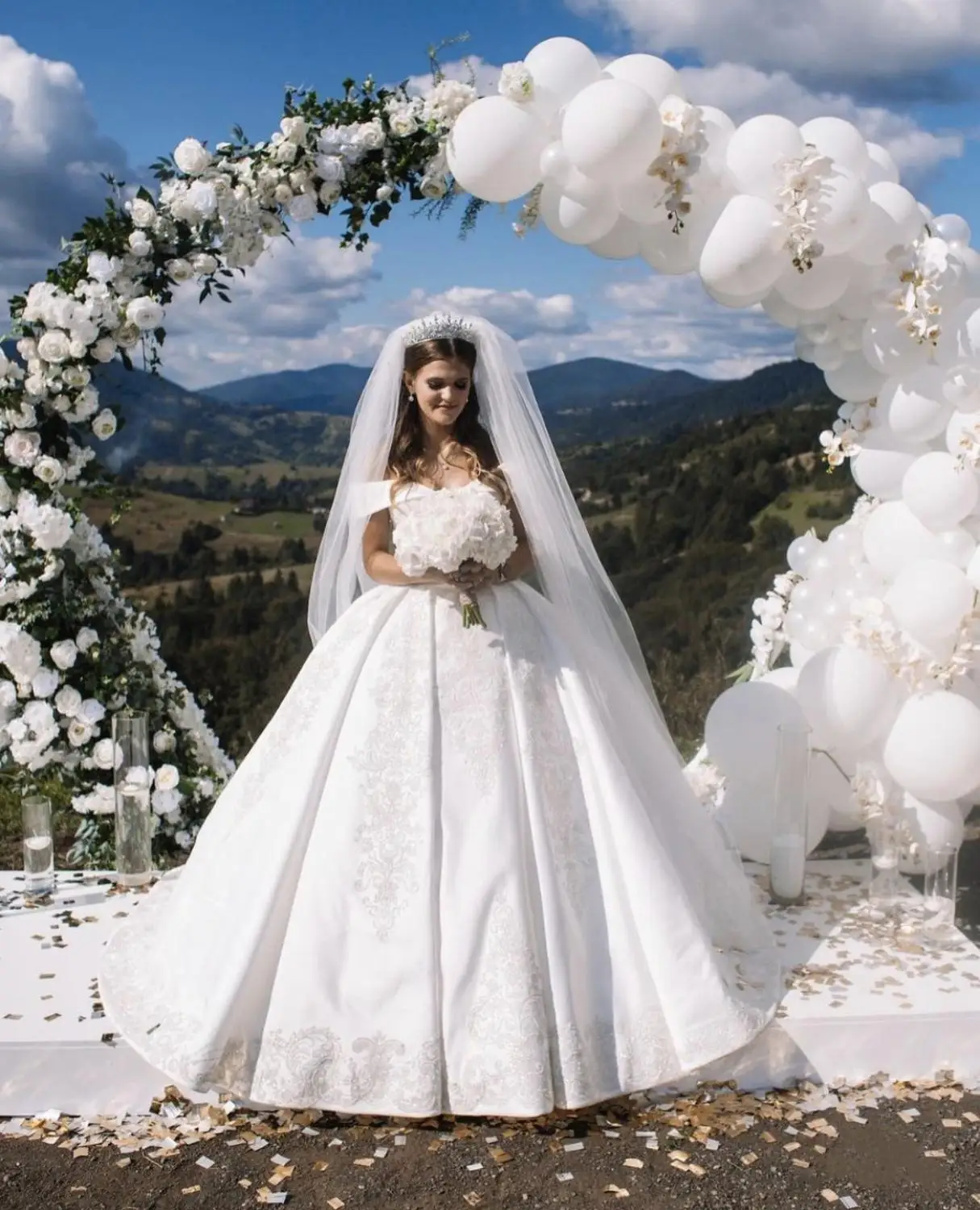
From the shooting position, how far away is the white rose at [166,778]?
5.26 metres

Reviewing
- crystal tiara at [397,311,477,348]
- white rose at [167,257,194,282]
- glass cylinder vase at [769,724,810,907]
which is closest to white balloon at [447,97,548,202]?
crystal tiara at [397,311,477,348]

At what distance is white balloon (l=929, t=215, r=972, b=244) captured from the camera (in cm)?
465

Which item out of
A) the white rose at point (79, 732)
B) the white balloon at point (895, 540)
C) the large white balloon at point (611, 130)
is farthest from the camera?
the white rose at point (79, 732)

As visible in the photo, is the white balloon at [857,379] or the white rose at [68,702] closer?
the white balloon at [857,379]

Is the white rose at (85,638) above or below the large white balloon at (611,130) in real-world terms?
below

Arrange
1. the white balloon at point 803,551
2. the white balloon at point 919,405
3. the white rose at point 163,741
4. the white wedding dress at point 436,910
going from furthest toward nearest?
the white balloon at point 803,551
the white rose at point 163,741
the white balloon at point 919,405
the white wedding dress at point 436,910

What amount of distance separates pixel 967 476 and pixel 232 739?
5.93m

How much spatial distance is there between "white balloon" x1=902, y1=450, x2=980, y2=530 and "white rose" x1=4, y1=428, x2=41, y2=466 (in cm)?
366

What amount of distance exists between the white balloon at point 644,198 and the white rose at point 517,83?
18.8 inches

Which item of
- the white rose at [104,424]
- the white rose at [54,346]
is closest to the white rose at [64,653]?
the white rose at [104,424]

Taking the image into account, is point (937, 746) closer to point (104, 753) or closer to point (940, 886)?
point (940, 886)

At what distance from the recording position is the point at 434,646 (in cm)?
370

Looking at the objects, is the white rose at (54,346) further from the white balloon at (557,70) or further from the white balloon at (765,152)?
the white balloon at (765,152)

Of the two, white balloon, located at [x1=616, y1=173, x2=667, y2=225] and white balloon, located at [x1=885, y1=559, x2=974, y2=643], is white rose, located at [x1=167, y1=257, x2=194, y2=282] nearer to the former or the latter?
white balloon, located at [x1=616, y1=173, x2=667, y2=225]
